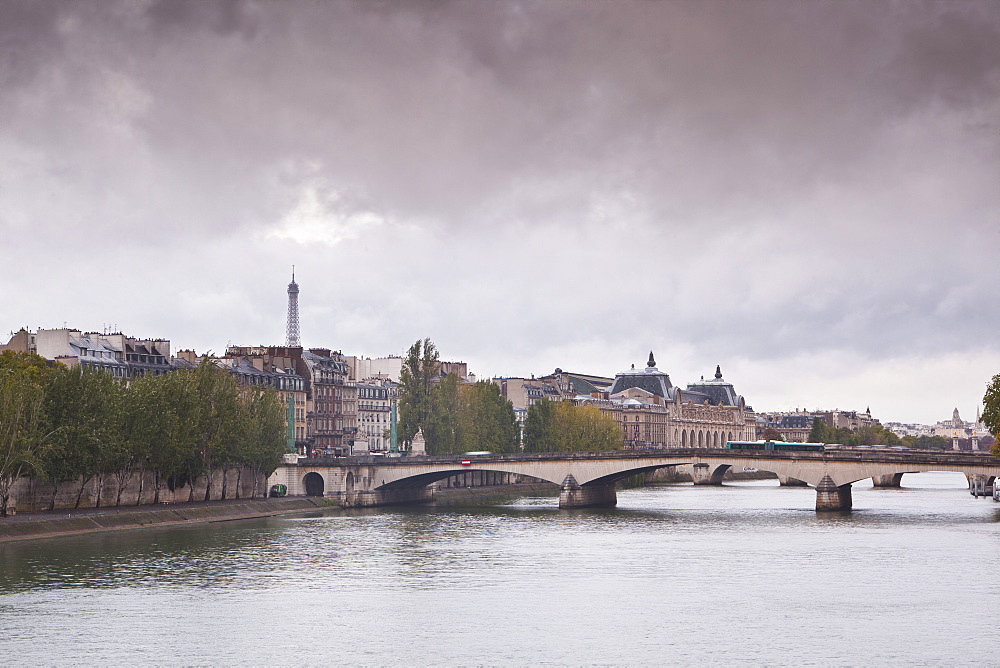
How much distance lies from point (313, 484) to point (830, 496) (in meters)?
42.2

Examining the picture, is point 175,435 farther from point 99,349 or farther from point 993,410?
point 993,410

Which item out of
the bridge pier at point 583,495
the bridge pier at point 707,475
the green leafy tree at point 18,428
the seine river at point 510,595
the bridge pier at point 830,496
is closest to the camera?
the seine river at point 510,595

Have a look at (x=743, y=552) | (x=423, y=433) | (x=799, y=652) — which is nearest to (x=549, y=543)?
(x=743, y=552)

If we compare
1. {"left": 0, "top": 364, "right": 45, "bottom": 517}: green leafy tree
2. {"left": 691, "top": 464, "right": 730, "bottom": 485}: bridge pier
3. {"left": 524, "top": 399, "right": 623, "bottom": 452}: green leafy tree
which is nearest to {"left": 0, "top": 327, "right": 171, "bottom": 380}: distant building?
{"left": 0, "top": 364, "right": 45, "bottom": 517}: green leafy tree

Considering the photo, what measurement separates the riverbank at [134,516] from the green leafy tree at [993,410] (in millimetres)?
51378

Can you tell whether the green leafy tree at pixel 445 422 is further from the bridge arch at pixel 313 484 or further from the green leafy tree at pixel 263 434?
the green leafy tree at pixel 263 434

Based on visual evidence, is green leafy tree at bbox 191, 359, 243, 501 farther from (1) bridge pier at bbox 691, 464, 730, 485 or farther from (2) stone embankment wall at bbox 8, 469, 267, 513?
(1) bridge pier at bbox 691, 464, 730, 485

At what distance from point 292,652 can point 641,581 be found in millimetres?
20831

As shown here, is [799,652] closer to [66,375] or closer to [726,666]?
[726,666]

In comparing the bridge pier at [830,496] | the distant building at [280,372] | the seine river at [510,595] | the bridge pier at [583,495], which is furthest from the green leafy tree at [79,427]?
the distant building at [280,372]

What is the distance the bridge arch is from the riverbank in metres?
9.11

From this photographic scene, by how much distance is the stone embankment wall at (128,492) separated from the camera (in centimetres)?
8525

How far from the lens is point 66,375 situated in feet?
284

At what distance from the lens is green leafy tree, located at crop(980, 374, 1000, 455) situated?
108m
